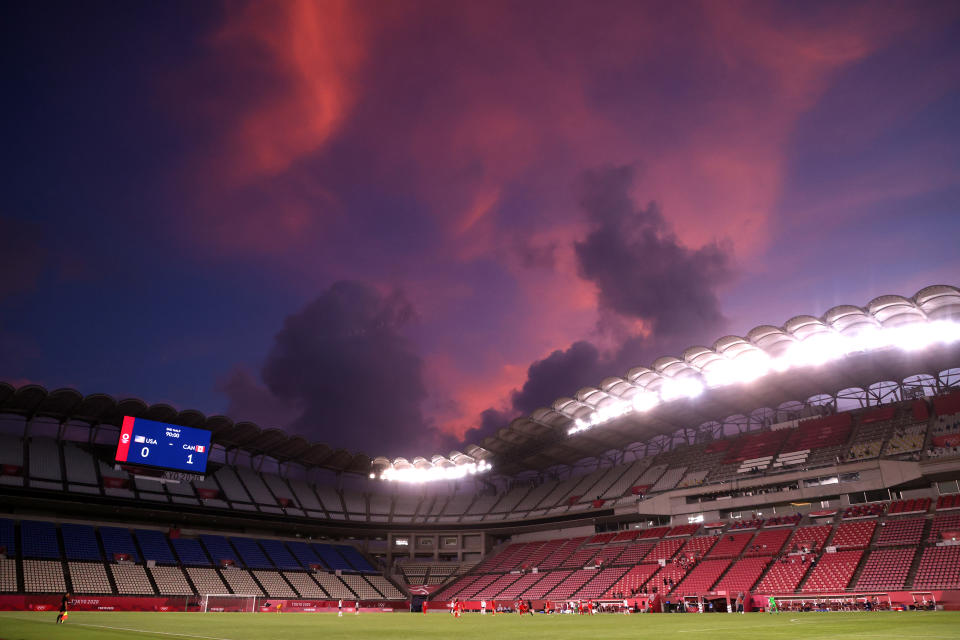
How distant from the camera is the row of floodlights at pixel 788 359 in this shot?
45938 millimetres

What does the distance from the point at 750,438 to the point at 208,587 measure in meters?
58.9

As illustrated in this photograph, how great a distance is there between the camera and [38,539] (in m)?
55.0

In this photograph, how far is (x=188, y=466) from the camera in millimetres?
62594

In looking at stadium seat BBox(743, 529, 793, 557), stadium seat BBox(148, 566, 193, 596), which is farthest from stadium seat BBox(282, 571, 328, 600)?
stadium seat BBox(743, 529, 793, 557)

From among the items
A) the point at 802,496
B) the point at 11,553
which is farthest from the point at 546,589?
the point at 11,553

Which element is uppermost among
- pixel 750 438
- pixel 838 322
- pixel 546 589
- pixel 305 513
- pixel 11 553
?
pixel 838 322

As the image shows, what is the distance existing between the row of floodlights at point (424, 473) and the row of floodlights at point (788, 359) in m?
25.7

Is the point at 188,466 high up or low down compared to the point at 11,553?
up

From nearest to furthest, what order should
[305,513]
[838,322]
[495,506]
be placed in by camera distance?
[838,322], [305,513], [495,506]

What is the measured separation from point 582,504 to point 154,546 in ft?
157

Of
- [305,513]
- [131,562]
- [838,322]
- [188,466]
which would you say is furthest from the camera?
[305,513]

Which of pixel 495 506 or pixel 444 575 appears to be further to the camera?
pixel 495 506

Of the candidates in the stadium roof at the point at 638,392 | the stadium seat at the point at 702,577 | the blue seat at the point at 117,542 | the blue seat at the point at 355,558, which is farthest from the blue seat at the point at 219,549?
the stadium seat at the point at 702,577

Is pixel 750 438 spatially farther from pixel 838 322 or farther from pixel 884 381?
pixel 838 322
